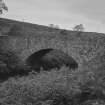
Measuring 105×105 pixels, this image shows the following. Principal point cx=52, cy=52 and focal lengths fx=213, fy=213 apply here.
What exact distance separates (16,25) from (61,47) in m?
3.45

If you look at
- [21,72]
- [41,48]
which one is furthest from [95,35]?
[21,72]

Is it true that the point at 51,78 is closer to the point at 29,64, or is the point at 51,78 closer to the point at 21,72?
the point at 21,72

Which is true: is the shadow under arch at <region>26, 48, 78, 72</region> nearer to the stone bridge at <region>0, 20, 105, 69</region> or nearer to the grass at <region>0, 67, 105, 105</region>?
the stone bridge at <region>0, 20, 105, 69</region>

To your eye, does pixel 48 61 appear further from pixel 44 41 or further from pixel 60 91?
pixel 60 91

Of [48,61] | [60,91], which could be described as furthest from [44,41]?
[60,91]

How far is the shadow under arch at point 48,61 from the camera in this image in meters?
13.9

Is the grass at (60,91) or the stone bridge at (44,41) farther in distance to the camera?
the stone bridge at (44,41)

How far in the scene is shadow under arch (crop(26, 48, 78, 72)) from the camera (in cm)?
1389

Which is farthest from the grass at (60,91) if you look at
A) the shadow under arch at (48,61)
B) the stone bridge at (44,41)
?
the shadow under arch at (48,61)

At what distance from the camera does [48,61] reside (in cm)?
1512

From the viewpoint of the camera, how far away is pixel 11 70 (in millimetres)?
11586

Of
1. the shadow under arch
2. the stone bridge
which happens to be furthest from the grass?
the shadow under arch

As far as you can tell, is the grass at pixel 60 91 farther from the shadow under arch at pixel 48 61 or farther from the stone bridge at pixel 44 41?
the shadow under arch at pixel 48 61

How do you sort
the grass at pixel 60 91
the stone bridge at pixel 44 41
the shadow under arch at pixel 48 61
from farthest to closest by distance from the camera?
1. the shadow under arch at pixel 48 61
2. the stone bridge at pixel 44 41
3. the grass at pixel 60 91
